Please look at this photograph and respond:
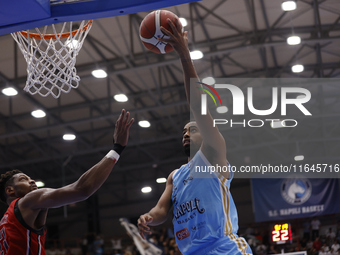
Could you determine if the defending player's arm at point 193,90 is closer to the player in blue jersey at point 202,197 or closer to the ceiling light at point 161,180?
the player in blue jersey at point 202,197

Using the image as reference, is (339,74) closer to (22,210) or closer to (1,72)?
(1,72)

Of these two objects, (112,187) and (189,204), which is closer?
(189,204)

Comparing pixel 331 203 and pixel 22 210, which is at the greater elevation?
pixel 331 203

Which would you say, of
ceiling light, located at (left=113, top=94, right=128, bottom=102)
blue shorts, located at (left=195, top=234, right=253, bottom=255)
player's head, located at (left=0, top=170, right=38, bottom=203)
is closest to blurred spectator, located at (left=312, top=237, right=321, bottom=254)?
ceiling light, located at (left=113, top=94, right=128, bottom=102)

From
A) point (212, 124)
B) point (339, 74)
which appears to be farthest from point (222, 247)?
point (339, 74)

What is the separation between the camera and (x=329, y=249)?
14742 millimetres

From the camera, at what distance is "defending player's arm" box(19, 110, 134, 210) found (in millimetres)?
3377

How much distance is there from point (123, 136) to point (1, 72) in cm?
1151

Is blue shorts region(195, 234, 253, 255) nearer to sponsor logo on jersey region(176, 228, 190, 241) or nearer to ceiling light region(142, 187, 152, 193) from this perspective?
sponsor logo on jersey region(176, 228, 190, 241)

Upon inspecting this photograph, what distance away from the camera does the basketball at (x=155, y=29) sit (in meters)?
4.02

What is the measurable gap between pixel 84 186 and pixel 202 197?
91 centimetres

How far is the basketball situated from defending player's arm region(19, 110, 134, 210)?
36.3 inches

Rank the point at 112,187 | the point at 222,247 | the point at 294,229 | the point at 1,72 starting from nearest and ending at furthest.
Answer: the point at 222,247 < the point at 1,72 < the point at 294,229 < the point at 112,187

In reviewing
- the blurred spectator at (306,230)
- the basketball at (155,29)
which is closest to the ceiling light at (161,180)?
the blurred spectator at (306,230)
